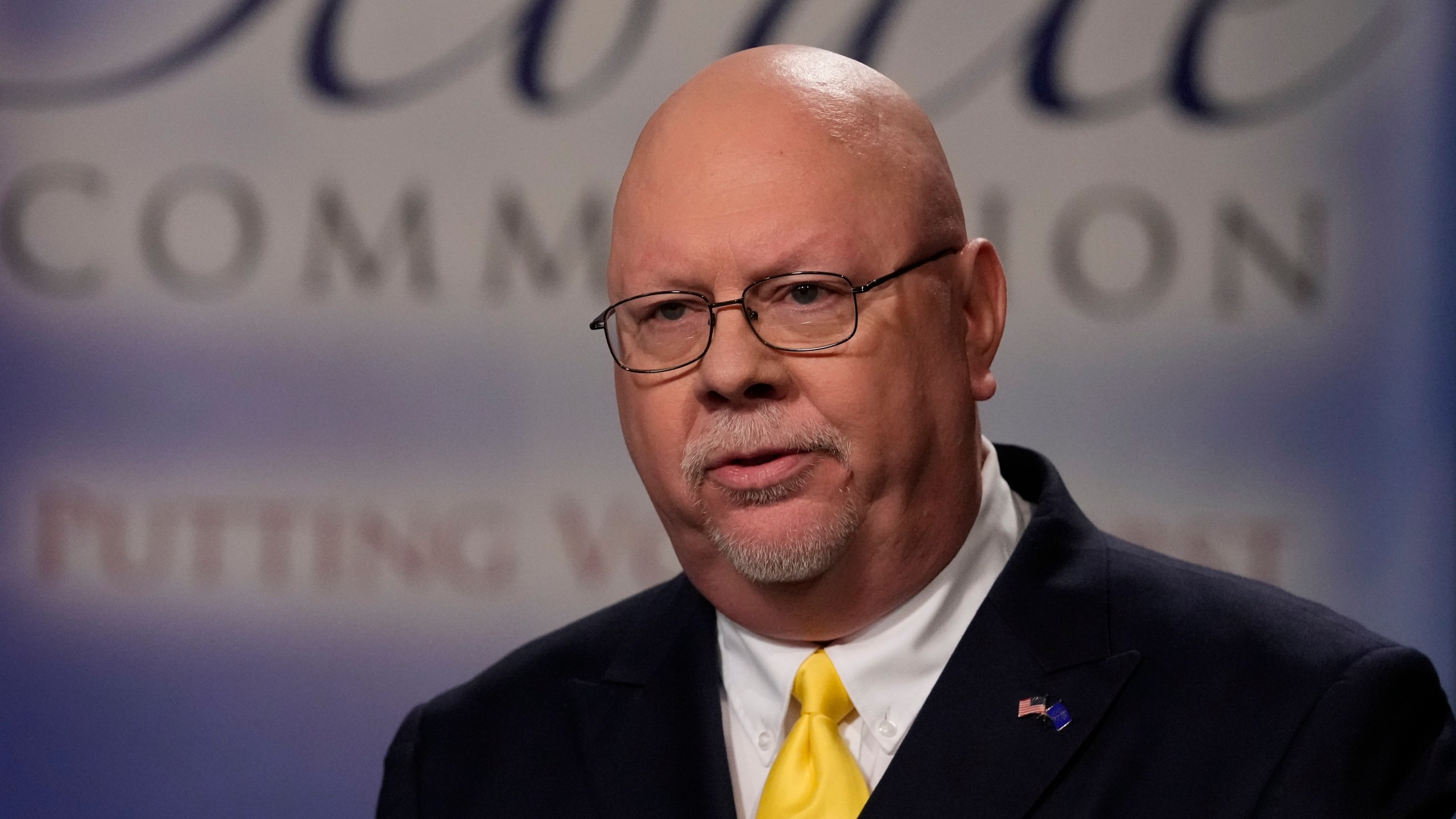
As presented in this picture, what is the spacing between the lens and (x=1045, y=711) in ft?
5.84

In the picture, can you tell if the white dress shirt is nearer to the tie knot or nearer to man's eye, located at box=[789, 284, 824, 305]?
the tie knot

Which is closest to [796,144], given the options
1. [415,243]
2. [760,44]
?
[760,44]

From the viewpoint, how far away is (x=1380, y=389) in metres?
3.25

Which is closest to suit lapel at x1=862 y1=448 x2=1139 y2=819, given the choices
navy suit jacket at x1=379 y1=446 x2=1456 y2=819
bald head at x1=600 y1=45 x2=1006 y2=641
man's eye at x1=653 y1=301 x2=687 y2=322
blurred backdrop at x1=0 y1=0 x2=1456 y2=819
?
navy suit jacket at x1=379 y1=446 x2=1456 y2=819

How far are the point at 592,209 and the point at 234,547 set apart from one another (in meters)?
1.03

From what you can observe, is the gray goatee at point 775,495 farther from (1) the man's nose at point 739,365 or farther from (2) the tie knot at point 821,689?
(2) the tie knot at point 821,689

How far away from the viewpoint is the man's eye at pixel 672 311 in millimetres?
1822

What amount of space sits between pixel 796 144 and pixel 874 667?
0.61 metres

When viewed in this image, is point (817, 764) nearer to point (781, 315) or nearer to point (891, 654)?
point (891, 654)

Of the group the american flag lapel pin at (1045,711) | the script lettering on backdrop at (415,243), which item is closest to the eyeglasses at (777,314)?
the american flag lapel pin at (1045,711)

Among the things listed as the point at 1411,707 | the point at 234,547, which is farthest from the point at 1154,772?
the point at 234,547

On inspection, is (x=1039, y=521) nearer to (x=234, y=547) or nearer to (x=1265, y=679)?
(x=1265, y=679)

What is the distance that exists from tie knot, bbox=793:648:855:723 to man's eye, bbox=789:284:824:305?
0.43 m

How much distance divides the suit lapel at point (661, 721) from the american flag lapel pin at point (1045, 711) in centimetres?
36
